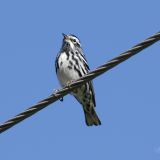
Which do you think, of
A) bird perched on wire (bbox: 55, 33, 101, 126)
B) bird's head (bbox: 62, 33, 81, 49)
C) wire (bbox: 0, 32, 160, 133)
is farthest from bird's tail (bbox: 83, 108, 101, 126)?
wire (bbox: 0, 32, 160, 133)

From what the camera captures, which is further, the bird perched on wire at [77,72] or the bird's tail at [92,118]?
the bird's tail at [92,118]

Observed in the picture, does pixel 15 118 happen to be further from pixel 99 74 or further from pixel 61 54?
pixel 61 54

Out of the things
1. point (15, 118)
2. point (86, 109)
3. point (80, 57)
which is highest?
point (80, 57)

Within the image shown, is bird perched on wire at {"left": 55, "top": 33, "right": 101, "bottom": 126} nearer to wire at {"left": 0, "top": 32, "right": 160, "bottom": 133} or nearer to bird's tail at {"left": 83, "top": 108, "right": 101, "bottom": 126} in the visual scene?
bird's tail at {"left": 83, "top": 108, "right": 101, "bottom": 126}

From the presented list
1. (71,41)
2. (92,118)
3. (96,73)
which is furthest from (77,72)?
(96,73)

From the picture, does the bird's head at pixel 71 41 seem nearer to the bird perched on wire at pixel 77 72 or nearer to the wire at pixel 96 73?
the bird perched on wire at pixel 77 72

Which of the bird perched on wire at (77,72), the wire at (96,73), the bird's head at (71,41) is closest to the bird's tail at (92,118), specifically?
the bird perched on wire at (77,72)

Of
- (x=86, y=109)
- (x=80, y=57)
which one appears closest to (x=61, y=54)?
(x=80, y=57)

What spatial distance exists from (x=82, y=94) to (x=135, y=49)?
580 centimetres

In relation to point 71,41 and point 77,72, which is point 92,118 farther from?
point 71,41

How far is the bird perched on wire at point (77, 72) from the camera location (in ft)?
39.3

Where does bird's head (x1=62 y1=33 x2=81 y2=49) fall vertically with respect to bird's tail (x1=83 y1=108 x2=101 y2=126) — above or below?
above

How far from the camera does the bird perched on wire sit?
11984mm

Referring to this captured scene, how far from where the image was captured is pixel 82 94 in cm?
1217
